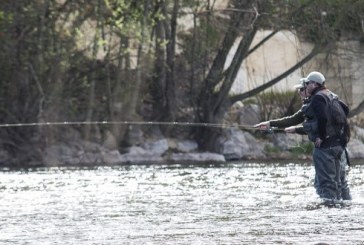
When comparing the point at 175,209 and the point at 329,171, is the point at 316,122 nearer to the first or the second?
the point at 329,171

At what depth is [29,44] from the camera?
26.4 meters

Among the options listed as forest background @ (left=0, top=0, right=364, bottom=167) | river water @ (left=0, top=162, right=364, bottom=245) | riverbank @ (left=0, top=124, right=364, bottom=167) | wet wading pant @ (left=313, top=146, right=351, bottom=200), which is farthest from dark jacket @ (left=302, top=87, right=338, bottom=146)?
forest background @ (left=0, top=0, right=364, bottom=167)

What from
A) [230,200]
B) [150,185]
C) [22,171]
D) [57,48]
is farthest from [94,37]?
[230,200]

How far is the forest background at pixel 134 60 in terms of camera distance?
86.8 feet

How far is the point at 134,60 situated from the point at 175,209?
13.9 meters

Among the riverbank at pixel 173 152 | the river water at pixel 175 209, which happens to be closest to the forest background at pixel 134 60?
the riverbank at pixel 173 152

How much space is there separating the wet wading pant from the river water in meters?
0.22

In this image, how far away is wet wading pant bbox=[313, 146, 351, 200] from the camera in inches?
577

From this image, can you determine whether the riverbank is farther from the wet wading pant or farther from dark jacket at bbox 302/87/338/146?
dark jacket at bbox 302/87/338/146

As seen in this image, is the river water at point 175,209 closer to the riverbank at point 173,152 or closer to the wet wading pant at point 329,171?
the wet wading pant at point 329,171

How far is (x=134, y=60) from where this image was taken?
2831 centimetres

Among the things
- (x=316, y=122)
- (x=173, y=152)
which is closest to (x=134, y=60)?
(x=173, y=152)

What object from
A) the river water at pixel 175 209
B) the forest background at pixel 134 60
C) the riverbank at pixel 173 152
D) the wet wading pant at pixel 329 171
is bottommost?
the river water at pixel 175 209

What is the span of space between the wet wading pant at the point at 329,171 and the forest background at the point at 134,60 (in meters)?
11.9
